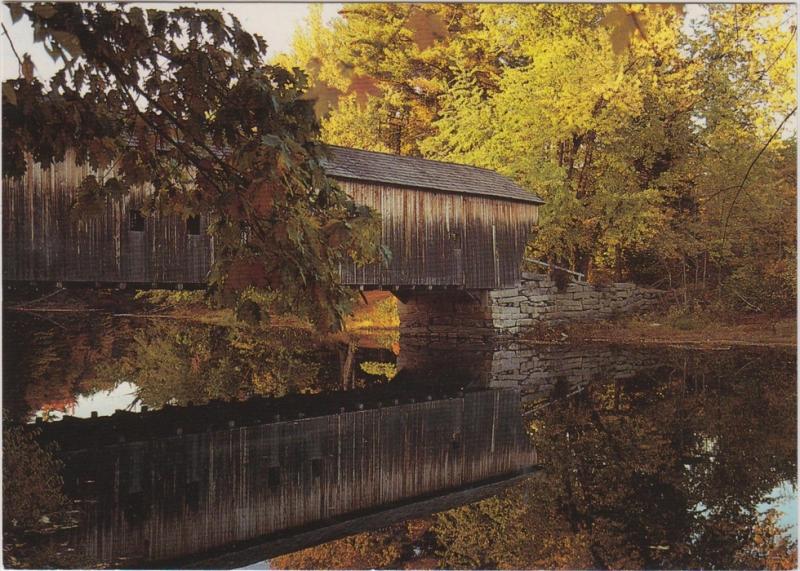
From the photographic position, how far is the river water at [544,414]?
15.9 ft

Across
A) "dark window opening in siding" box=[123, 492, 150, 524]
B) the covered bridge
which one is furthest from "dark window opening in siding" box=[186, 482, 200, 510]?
the covered bridge

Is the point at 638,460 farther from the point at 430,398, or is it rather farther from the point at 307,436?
the point at 430,398

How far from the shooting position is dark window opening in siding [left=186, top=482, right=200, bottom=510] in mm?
5710

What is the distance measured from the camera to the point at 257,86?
426cm

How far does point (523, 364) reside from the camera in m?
14.0

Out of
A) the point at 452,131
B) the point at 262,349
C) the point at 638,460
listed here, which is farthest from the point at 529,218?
the point at 638,460

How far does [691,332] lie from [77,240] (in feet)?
45.5

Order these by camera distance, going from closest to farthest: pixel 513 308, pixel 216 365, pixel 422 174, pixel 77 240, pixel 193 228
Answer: pixel 77 240
pixel 193 228
pixel 216 365
pixel 422 174
pixel 513 308

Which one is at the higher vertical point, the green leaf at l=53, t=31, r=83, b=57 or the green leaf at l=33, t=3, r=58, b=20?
the green leaf at l=33, t=3, r=58, b=20

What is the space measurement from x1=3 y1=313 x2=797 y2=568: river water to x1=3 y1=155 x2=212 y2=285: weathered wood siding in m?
1.80

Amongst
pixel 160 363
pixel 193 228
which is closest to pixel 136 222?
pixel 193 228

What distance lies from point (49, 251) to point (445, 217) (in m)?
8.42

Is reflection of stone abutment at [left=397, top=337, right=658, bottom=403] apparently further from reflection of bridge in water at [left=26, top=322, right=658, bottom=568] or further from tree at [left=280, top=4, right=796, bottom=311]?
tree at [left=280, top=4, right=796, bottom=311]

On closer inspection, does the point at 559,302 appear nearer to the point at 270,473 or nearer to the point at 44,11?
the point at 270,473
